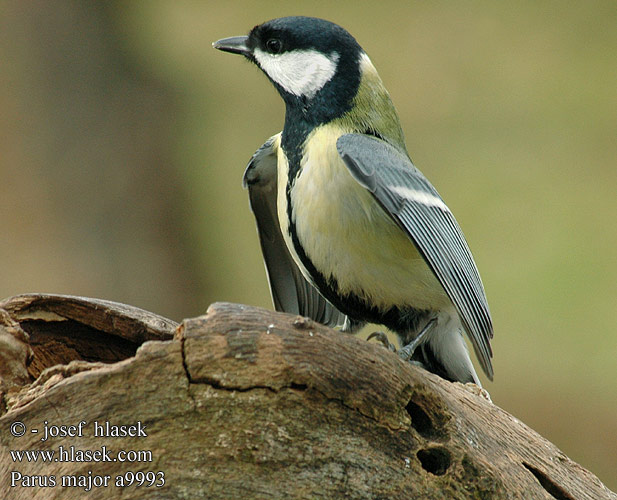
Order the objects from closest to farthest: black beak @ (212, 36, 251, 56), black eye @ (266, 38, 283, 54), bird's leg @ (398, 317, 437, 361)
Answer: bird's leg @ (398, 317, 437, 361) < black eye @ (266, 38, 283, 54) < black beak @ (212, 36, 251, 56)

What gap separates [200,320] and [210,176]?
473 cm

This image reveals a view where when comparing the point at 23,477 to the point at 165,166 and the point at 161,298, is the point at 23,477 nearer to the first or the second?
the point at 161,298

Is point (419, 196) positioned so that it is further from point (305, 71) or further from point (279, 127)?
point (279, 127)

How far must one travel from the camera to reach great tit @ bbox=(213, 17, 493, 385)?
227 centimetres

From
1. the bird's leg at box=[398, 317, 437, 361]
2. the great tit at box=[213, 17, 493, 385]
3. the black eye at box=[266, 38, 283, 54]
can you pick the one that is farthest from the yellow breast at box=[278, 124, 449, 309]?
the black eye at box=[266, 38, 283, 54]

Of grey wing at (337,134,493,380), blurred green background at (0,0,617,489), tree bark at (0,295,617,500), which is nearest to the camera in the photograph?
tree bark at (0,295,617,500)

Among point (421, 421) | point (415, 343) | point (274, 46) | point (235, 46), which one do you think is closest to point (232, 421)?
point (421, 421)

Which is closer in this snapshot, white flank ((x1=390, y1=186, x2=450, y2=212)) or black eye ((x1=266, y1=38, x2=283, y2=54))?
white flank ((x1=390, y1=186, x2=450, y2=212))

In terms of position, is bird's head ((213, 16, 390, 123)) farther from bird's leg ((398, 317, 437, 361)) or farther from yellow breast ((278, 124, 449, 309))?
bird's leg ((398, 317, 437, 361))

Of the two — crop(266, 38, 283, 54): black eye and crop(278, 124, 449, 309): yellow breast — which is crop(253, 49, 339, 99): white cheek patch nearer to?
crop(266, 38, 283, 54): black eye

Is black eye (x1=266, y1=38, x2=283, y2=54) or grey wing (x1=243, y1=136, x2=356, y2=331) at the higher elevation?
black eye (x1=266, y1=38, x2=283, y2=54)

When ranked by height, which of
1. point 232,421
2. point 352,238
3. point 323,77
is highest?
point 323,77

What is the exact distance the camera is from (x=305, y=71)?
8.31 ft

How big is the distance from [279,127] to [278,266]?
3541mm
